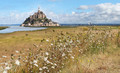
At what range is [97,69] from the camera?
482 cm

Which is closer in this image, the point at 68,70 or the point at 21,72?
the point at 21,72

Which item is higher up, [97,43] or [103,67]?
[97,43]

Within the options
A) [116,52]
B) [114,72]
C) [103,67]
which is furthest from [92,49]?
[114,72]

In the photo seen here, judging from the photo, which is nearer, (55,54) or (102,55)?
(55,54)

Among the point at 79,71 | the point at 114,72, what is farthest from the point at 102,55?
the point at 79,71

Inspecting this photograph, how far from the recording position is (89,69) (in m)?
4.57

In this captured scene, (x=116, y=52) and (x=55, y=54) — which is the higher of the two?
(x=55, y=54)

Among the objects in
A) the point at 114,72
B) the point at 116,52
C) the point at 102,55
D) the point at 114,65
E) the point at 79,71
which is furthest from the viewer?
the point at 116,52

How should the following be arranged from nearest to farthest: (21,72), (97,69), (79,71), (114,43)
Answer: (21,72) → (79,71) → (97,69) → (114,43)

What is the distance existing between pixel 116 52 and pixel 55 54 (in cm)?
408

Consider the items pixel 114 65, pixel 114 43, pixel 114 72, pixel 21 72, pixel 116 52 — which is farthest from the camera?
pixel 114 43

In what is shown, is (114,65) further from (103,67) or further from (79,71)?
(79,71)

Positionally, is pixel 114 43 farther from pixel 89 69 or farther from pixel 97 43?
pixel 89 69

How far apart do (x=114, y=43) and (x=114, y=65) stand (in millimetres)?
4102
